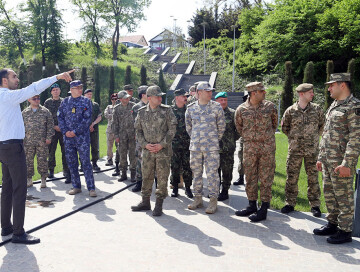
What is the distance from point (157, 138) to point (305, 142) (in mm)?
2393

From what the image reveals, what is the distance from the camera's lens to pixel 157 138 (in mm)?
5398

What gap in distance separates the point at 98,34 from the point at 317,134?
35.8 meters

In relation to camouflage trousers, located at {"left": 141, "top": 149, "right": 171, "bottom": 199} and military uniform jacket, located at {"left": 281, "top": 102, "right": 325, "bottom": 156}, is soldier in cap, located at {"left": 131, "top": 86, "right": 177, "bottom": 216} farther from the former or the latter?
military uniform jacket, located at {"left": 281, "top": 102, "right": 325, "bottom": 156}

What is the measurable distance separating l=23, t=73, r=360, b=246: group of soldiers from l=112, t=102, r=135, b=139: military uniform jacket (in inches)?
0.9

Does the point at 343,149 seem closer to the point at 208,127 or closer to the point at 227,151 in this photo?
the point at 208,127

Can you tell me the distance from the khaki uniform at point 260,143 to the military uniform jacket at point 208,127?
0.43m

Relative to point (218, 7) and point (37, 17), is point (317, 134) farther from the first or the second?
point (218, 7)

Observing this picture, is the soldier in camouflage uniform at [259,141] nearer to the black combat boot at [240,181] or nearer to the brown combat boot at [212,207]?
the brown combat boot at [212,207]

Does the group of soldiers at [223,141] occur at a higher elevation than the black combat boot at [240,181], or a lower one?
higher

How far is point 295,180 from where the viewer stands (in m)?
5.38

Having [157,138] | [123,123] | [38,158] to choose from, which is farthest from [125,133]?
[157,138]

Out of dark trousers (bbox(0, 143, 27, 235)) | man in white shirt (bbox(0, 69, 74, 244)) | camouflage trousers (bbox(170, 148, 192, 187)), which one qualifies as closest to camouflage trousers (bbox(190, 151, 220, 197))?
camouflage trousers (bbox(170, 148, 192, 187))

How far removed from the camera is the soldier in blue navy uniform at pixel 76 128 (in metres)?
6.40

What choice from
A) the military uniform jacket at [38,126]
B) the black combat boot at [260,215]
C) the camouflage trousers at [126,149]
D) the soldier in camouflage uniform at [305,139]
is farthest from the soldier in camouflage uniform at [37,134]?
the soldier in camouflage uniform at [305,139]
